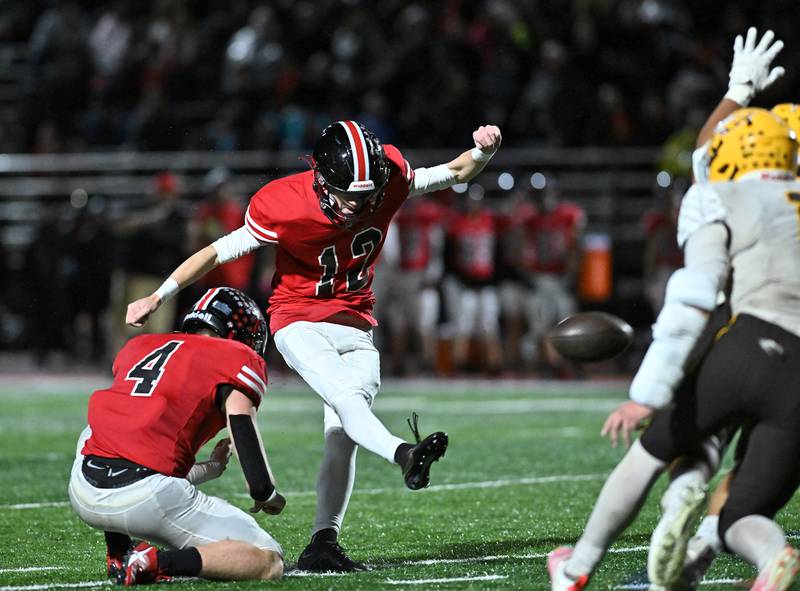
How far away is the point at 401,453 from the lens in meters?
4.33

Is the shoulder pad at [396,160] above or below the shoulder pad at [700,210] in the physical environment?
below

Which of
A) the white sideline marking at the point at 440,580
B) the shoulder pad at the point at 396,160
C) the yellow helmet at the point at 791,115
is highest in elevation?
the yellow helmet at the point at 791,115

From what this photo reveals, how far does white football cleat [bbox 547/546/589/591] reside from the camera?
3729 mm

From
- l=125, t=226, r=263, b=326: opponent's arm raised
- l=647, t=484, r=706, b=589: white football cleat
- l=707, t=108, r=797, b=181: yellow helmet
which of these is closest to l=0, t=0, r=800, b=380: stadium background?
l=125, t=226, r=263, b=326: opponent's arm raised

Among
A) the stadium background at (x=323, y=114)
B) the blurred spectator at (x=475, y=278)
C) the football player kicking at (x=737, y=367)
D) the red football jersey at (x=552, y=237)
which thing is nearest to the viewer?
the football player kicking at (x=737, y=367)

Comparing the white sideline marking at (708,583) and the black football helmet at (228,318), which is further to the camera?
the black football helmet at (228,318)

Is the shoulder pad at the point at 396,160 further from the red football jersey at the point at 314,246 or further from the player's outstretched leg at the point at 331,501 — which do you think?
the player's outstretched leg at the point at 331,501

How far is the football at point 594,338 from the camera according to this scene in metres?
4.47

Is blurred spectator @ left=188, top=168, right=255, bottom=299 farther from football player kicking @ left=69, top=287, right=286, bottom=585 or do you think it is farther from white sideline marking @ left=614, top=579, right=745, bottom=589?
white sideline marking @ left=614, top=579, right=745, bottom=589

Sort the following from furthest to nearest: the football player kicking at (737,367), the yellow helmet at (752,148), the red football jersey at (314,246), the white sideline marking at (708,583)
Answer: the red football jersey at (314,246) < the white sideline marking at (708,583) < the yellow helmet at (752,148) < the football player kicking at (737,367)

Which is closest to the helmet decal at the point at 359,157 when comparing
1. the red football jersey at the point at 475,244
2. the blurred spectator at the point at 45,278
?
the red football jersey at the point at 475,244

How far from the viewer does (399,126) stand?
14.7 meters

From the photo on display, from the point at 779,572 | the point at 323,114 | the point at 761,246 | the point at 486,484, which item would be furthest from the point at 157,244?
the point at 779,572

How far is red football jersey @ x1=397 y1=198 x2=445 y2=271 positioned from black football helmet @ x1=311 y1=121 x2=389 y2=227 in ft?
28.4
